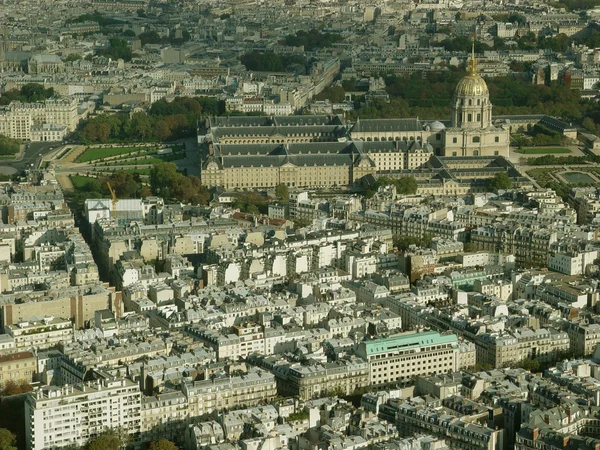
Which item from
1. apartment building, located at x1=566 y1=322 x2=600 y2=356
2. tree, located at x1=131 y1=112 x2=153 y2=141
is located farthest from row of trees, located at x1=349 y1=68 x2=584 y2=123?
apartment building, located at x1=566 y1=322 x2=600 y2=356

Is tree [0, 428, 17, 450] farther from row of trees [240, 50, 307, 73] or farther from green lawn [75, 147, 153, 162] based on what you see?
row of trees [240, 50, 307, 73]

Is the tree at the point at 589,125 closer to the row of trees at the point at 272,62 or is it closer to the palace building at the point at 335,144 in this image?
the palace building at the point at 335,144

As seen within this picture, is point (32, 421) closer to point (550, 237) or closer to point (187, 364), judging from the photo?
point (187, 364)

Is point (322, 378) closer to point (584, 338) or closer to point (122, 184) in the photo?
point (584, 338)

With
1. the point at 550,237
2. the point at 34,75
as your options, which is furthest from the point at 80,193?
the point at 34,75

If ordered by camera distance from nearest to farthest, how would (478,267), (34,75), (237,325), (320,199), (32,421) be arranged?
(32,421) < (237,325) < (478,267) < (320,199) < (34,75)

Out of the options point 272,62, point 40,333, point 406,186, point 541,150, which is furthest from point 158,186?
point 272,62

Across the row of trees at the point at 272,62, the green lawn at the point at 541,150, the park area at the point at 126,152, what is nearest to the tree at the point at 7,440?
the park area at the point at 126,152
